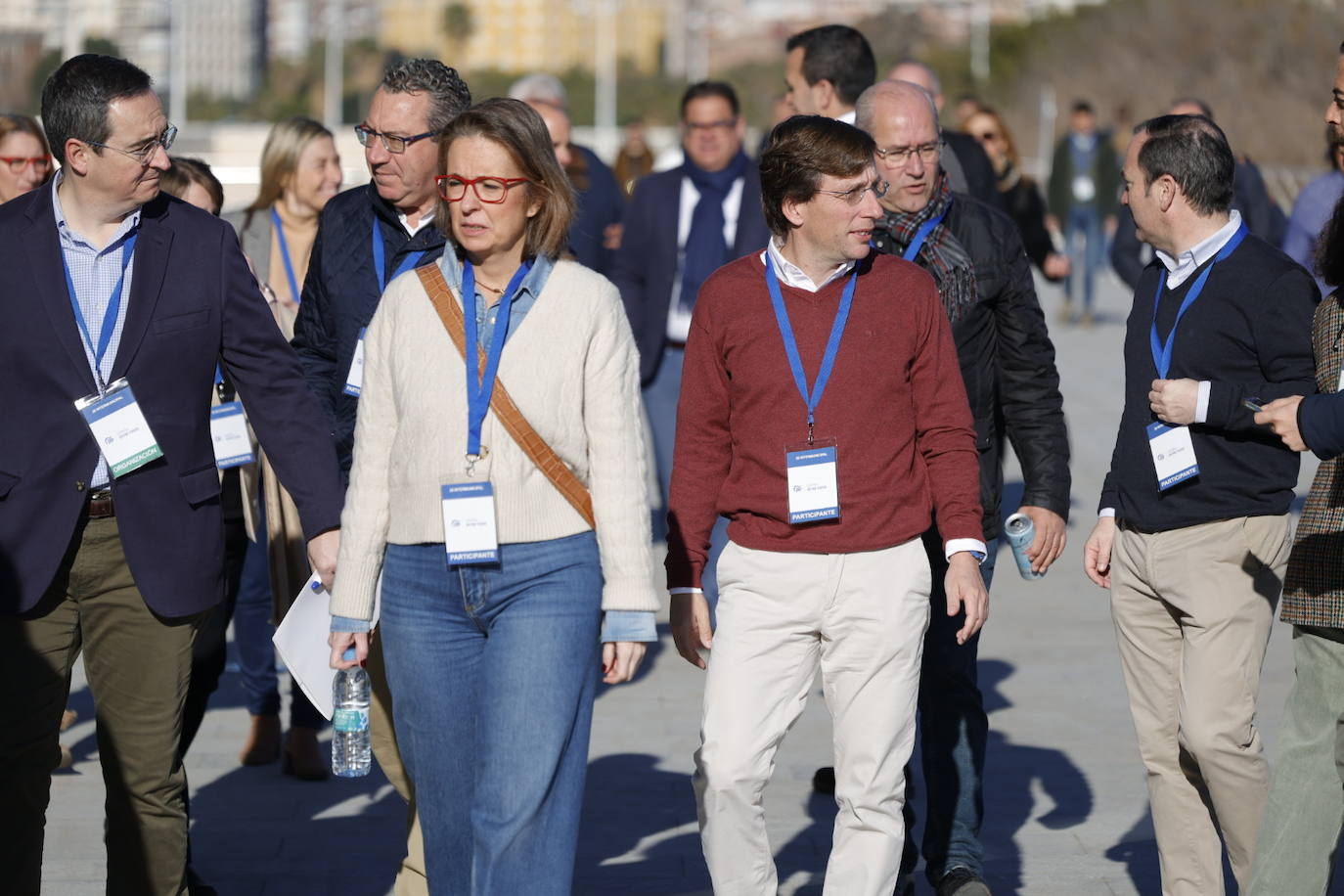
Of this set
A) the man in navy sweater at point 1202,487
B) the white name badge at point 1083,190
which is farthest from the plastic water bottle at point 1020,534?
the white name badge at point 1083,190

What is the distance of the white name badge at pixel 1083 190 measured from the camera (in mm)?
20406

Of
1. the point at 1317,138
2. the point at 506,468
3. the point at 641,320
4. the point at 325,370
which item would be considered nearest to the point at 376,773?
the point at 325,370

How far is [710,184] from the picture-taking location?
804 centimetres

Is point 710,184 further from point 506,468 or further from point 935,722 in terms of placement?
point 506,468

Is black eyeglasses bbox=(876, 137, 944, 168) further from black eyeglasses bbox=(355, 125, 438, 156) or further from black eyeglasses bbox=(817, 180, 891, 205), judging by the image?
black eyeglasses bbox=(355, 125, 438, 156)

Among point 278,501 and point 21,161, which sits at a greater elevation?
point 21,161

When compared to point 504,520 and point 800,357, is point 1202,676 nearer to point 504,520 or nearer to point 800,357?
point 800,357

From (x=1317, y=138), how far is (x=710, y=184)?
27115 mm

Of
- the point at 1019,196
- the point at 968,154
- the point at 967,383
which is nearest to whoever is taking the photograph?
the point at 967,383

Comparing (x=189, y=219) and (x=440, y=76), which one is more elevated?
(x=440, y=76)

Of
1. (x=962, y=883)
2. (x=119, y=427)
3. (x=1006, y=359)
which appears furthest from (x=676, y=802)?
(x=119, y=427)

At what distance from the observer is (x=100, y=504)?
4355 millimetres

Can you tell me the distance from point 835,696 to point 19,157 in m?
4.36

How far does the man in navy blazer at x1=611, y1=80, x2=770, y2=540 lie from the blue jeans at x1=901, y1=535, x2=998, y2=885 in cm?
294
